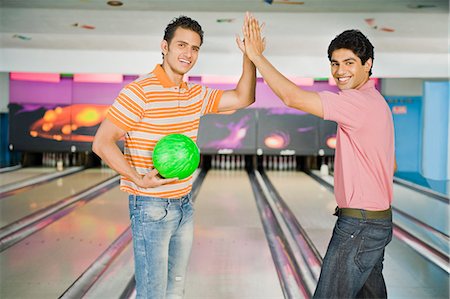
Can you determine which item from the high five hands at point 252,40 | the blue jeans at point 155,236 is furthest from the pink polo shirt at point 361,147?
the blue jeans at point 155,236

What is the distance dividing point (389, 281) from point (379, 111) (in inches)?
73.6

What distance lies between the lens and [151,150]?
6.07 ft

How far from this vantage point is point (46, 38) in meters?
6.67

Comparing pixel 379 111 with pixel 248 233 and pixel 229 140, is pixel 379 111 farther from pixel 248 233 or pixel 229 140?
pixel 229 140

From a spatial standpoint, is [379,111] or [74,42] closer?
[379,111]

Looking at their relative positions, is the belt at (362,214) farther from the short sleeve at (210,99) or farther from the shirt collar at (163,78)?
the shirt collar at (163,78)

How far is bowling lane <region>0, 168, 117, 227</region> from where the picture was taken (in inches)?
201

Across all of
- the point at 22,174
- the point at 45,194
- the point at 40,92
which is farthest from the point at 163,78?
the point at 40,92

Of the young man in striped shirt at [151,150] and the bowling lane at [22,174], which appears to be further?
the bowling lane at [22,174]

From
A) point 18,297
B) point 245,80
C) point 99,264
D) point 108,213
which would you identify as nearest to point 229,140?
point 108,213

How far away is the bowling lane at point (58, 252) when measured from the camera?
315 cm

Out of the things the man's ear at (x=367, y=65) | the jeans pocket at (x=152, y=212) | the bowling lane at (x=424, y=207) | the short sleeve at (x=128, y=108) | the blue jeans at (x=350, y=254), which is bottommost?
the bowling lane at (x=424, y=207)

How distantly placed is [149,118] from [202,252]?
2.22 m

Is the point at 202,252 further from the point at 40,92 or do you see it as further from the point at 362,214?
the point at 40,92
